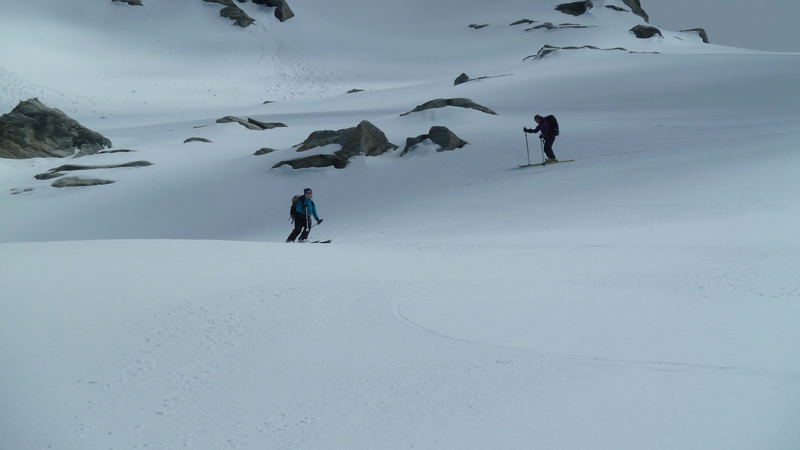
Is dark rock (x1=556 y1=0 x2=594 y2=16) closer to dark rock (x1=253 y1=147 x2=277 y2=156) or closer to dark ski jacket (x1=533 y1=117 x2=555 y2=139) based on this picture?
dark rock (x1=253 y1=147 x2=277 y2=156)

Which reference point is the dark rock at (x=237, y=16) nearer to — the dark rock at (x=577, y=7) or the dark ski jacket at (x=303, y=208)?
the dark rock at (x=577, y=7)

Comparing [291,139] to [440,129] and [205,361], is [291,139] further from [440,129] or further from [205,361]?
[205,361]

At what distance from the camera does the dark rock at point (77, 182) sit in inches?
771

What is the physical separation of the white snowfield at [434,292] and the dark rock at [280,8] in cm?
4292

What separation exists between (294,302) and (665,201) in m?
9.29

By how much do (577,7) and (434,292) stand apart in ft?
224

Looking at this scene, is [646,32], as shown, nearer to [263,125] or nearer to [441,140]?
[263,125]

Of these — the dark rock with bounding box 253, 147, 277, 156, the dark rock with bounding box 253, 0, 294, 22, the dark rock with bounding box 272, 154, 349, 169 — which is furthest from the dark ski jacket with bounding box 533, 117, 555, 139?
the dark rock with bounding box 253, 0, 294, 22

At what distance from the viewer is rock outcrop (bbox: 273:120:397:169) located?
1920 centimetres

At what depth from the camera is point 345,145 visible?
19734 millimetres

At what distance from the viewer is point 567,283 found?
21.4 ft

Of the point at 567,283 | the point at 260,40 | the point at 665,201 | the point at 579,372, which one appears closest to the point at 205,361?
the point at 579,372

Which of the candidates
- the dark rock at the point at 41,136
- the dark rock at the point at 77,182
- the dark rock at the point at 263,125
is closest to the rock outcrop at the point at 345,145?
the dark rock at the point at 77,182

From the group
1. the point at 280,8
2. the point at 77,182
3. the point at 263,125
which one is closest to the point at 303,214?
the point at 77,182
